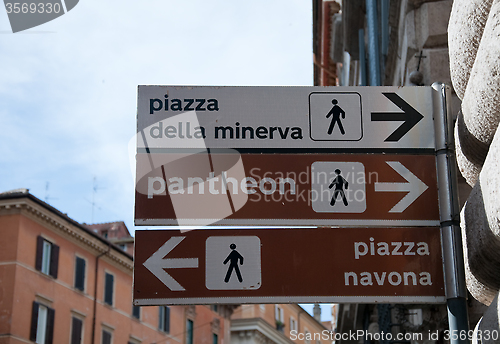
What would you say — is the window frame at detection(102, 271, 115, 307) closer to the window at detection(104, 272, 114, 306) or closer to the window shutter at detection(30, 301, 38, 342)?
the window at detection(104, 272, 114, 306)

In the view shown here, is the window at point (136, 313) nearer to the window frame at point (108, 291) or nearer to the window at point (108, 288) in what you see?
the window frame at point (108, 291)

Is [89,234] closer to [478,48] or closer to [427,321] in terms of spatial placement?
[427,321]

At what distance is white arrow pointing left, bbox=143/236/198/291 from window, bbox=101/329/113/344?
2830 centimetres

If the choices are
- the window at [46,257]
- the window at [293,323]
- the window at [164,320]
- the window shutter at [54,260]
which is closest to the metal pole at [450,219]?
the window at [46,257]

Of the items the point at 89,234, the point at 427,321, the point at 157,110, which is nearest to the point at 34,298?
the point at 89,234

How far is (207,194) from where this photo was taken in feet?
12.8

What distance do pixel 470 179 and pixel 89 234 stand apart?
2770cm

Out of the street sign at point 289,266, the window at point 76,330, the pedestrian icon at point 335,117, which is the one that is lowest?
the street sign at point 289,266

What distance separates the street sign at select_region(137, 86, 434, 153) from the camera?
3996mm

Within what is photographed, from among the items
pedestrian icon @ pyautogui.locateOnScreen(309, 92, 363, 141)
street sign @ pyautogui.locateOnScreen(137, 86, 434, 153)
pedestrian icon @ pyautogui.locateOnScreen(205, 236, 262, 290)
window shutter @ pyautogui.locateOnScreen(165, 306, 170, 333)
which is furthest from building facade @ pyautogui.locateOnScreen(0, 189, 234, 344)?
pedestrian icon @ pyautogui.locateOnScreen(309, 92, 363, 141)

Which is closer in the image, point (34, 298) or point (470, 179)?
point (470, 179)

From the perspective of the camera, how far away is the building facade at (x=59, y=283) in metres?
26.5

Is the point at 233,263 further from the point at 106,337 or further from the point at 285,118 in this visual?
the point at 106,337

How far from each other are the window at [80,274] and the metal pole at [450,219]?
89.6 ft
